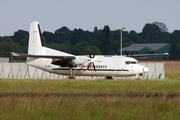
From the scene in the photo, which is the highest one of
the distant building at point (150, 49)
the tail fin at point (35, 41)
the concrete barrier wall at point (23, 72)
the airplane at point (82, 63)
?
the distant building at point (150, 49)

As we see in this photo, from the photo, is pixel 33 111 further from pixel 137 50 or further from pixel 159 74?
pixel 137 50

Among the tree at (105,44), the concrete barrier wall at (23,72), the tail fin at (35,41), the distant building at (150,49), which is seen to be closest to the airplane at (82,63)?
the tail fin at (35,41)

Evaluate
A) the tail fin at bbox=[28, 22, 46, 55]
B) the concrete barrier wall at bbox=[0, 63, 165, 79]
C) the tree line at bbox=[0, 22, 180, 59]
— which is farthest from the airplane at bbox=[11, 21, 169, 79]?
the tree line at bbox=[0, 22, 180, 59]

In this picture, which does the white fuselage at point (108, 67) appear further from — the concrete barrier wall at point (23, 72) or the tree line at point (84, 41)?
the tree line at point (84, 41)

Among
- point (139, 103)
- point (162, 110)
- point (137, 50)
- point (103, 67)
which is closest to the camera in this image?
point (162, 110)

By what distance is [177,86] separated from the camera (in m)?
26.8

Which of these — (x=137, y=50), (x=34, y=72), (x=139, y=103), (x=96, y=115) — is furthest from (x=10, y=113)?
(x=137, y=50)

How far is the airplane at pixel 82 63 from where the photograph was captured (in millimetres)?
34781

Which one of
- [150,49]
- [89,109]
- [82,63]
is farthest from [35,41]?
[150,49]

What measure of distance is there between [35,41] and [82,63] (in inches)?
275

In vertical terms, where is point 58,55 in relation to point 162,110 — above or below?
above

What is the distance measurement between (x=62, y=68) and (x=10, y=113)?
23.4 metres

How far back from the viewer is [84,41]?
153 m

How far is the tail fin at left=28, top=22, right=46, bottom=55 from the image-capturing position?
37812 millimetres
